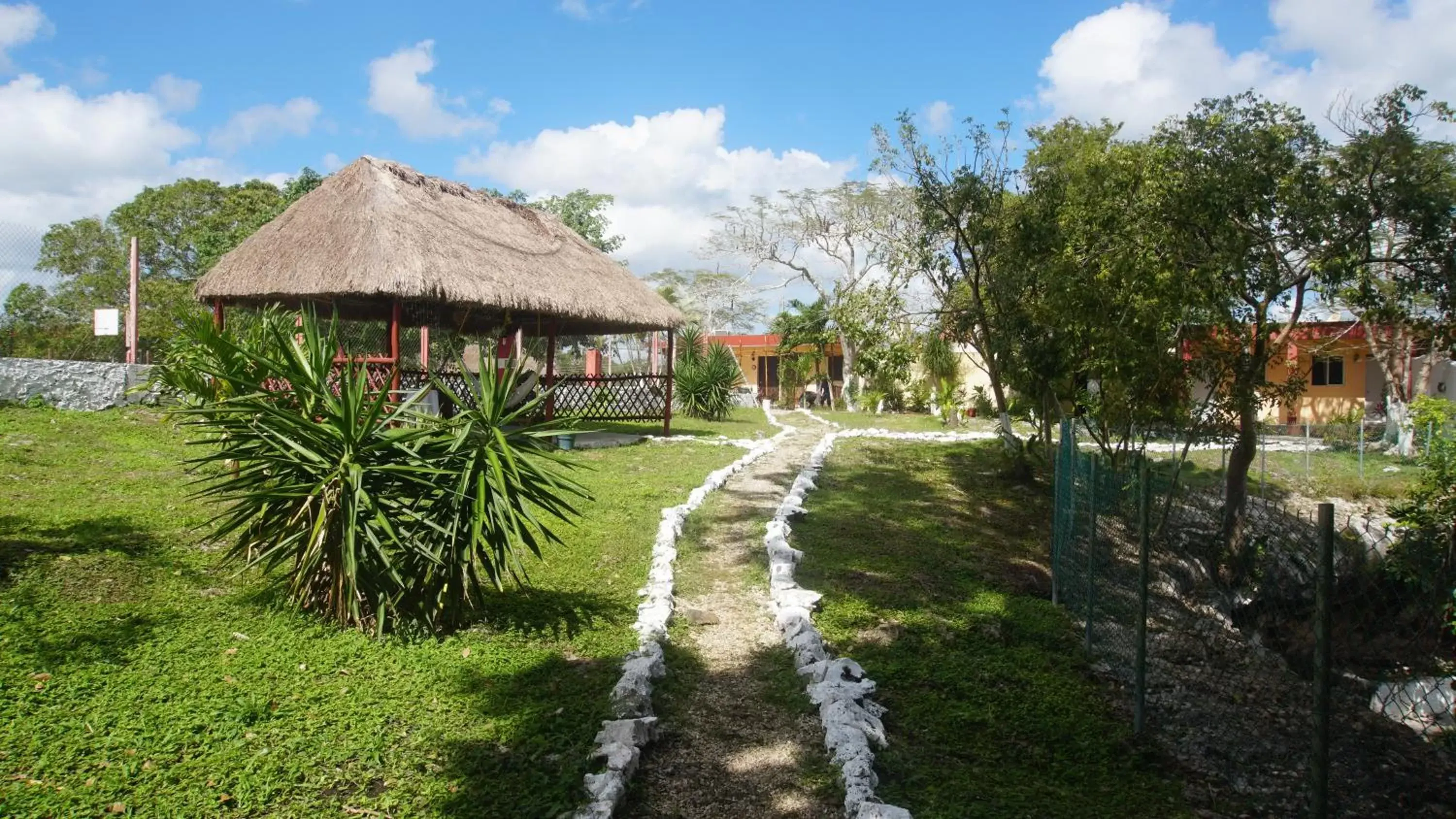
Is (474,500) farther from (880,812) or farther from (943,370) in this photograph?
(943,370)

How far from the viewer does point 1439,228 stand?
23.6ft

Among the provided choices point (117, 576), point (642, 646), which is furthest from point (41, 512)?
point (642, 646)

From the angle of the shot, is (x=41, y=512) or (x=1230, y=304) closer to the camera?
(x=41, y=512)

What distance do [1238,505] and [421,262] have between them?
9318mm

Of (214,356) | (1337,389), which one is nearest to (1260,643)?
(214,356)

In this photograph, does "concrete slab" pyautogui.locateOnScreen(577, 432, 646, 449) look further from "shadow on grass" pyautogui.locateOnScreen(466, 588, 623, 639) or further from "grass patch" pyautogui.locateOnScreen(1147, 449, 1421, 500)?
"grass patch" pyautogui.locateOnScreen(1147, 449, 1421, 500)

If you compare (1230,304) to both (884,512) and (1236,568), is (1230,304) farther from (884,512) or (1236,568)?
(884,512)

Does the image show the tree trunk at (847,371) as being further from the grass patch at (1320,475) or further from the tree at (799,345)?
the grass patch at (1320,475)

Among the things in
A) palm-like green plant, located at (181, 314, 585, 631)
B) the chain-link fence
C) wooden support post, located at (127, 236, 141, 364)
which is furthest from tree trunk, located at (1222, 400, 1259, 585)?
wooden support post, located at (127, 236, 141, 364)

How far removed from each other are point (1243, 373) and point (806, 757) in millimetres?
6303

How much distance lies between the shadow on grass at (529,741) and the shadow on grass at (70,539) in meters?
2.64

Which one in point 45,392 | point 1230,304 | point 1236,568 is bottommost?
point 1236,568

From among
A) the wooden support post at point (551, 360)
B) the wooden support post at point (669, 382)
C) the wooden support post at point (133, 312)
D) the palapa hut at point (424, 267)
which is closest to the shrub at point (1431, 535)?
the palapa hut at point (424, 267)

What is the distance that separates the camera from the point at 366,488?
457 cm
